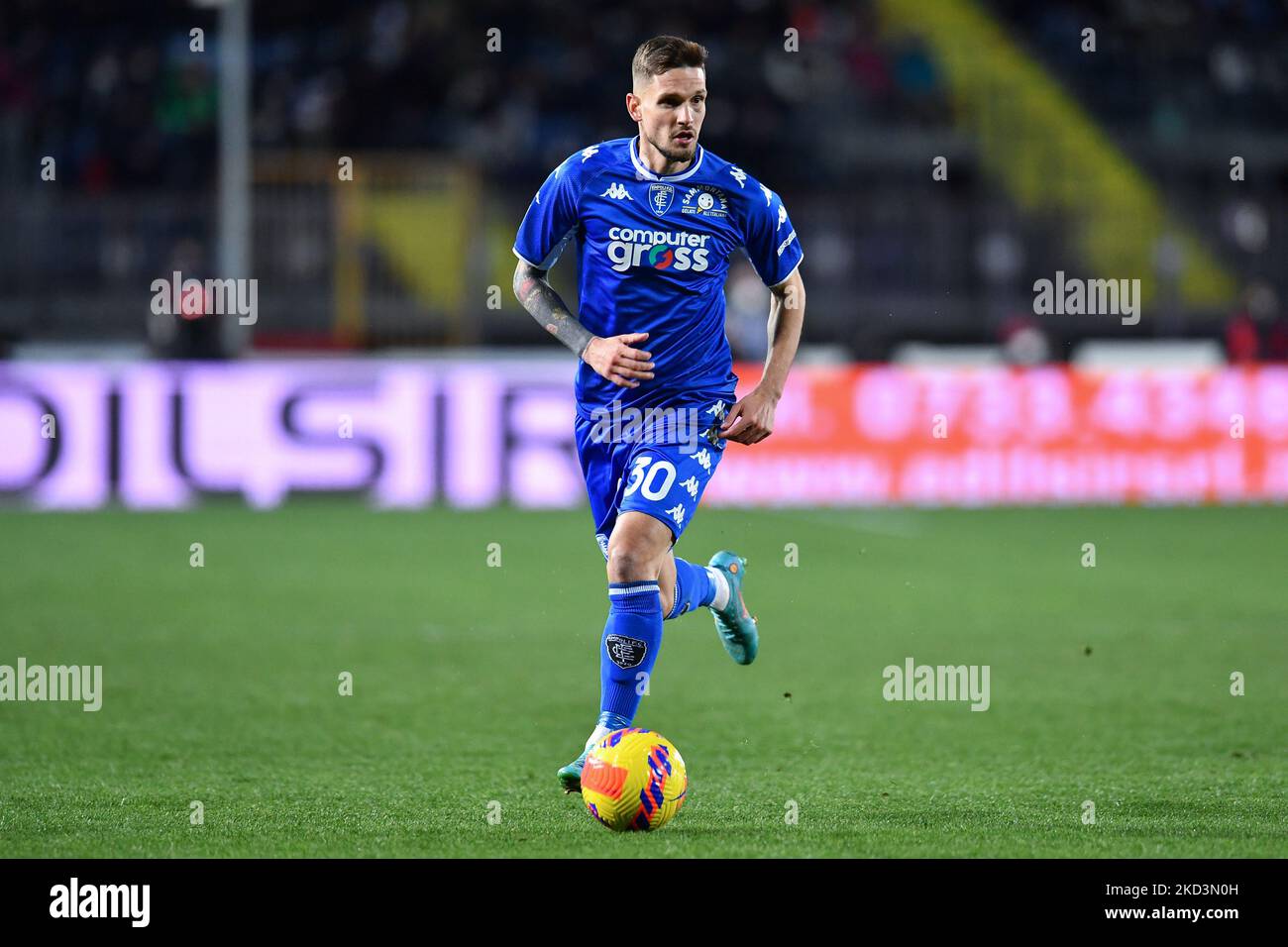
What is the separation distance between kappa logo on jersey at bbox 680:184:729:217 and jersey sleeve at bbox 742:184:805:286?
0.09 meters

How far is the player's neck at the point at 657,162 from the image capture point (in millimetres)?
6172

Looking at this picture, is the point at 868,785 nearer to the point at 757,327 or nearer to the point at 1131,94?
the point at 757,327

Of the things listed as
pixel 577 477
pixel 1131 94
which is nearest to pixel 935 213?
pixel 1131 94

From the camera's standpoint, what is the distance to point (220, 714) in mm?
7773

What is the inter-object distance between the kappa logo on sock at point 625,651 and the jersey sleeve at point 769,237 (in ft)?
4.14

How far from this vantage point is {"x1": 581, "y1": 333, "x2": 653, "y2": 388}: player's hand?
590cm

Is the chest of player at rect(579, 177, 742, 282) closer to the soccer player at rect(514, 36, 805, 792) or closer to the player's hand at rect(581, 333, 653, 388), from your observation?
the soccer player at rect(514, 36, 805, 792)

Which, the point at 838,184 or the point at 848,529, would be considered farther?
the point at 838,184

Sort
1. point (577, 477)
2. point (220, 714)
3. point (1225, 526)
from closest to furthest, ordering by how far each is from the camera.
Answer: point (220, 714), point (1225, 526), point (577, 477)

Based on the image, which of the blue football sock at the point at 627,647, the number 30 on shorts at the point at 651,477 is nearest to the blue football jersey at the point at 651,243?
the number 30 on shorts at the point at 651,477

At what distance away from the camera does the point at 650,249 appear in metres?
6.16

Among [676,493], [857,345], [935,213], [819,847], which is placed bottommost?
[819,847]

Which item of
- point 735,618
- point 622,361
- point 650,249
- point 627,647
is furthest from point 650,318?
point 735,618
